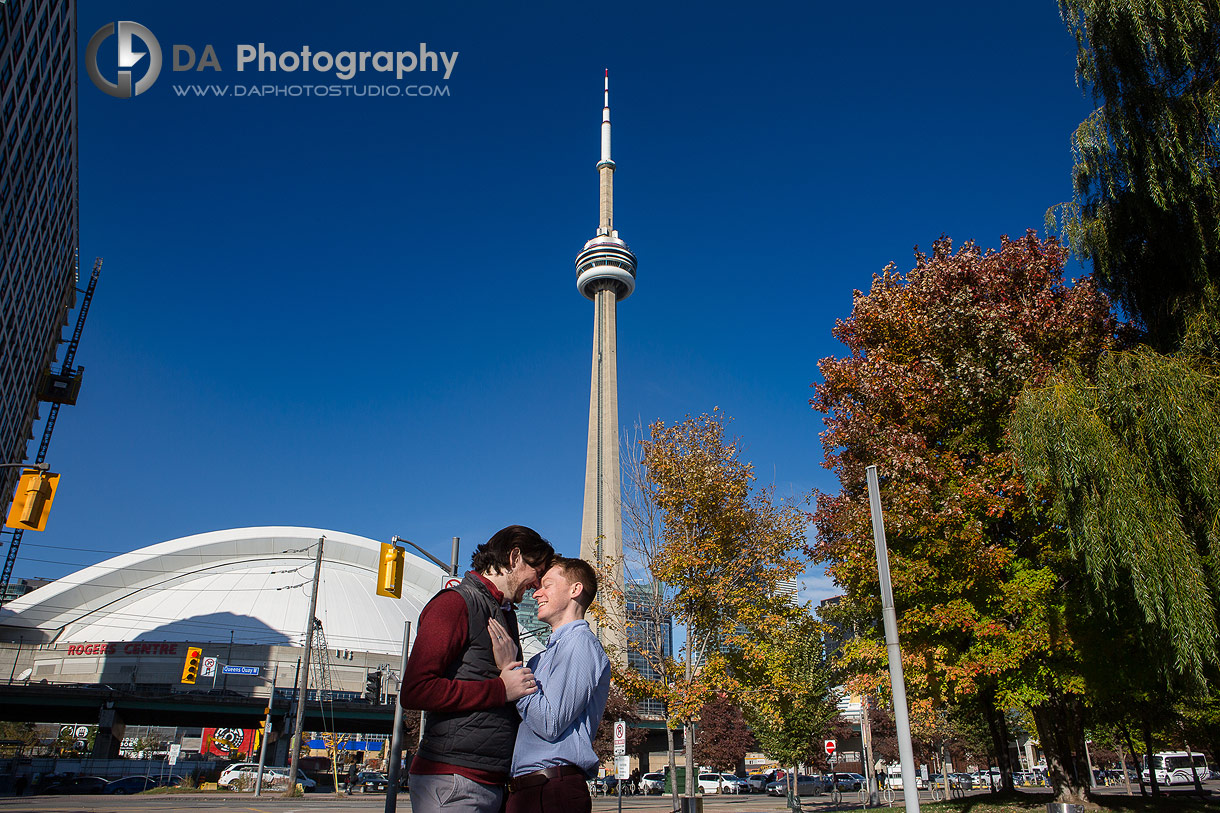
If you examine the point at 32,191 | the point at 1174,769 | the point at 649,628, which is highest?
the point at 32,191

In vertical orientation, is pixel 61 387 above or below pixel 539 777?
above

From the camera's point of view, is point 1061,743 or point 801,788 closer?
point 1061,743

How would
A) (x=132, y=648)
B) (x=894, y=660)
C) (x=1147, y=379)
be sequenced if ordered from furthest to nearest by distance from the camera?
(x=132, y=648)
(x=1147, y=379)
(x=894, y=660)

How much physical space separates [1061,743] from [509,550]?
20.2 meters

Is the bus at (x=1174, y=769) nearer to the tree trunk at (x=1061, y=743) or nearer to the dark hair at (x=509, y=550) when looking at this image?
the tree trunk at (x=1061, y=743)

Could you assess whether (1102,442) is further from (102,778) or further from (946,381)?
(102,778)

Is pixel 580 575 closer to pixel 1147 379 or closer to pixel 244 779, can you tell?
pixel 1147 379

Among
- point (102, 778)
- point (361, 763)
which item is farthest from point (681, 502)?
point (361, 763)

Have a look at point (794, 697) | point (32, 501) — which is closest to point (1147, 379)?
point (794, 697)

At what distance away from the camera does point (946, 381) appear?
1738 centimetres

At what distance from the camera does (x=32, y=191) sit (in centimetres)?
4309

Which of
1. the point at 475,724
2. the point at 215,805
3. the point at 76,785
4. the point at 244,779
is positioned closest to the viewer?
the point at 475,724

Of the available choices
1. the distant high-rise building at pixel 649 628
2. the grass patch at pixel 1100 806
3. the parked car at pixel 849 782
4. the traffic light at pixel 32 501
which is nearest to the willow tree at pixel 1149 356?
the grass patch at pixel 1100 806

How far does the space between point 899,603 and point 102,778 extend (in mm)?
43234
